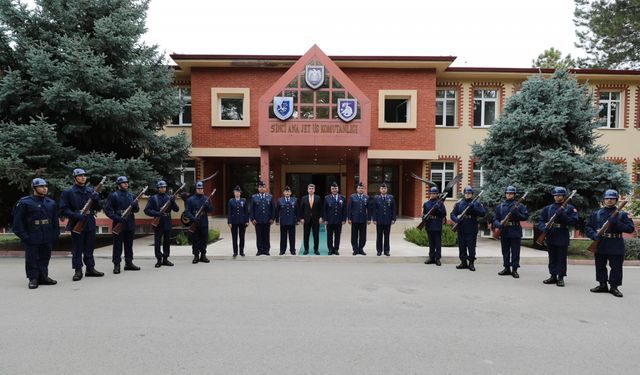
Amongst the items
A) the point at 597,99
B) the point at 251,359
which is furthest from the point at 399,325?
the point at 597,99

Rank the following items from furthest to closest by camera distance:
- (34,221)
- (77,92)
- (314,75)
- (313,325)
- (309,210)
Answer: (314,75), (77,92), (309,210), (34,221), (313,325)

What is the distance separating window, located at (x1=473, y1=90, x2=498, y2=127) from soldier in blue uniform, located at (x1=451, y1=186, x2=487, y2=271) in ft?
34.1

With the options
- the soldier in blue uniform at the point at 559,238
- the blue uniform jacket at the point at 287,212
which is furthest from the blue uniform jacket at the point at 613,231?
Result: the blue uniform jacket at the point at 287,212

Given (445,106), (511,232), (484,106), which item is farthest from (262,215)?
(484,106)

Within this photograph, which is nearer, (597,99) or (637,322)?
(637,322)

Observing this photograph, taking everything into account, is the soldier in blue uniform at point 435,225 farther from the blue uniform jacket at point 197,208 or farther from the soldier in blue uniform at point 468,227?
the blue uniform jacket at point 197,208

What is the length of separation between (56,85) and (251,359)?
10.6m

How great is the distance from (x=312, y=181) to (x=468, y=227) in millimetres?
11420

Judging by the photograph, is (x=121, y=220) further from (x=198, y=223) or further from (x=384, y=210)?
(x=384, y=210)

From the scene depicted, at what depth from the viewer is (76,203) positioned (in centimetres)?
749

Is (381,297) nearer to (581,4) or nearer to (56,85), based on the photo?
(56,85)

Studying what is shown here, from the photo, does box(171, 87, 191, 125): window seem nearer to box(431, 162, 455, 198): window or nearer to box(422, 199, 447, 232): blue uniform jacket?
box(431, 162, 455, 198): window

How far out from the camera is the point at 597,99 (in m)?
17.8

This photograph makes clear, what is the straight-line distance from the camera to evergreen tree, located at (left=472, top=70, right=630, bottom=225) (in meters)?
11.6
